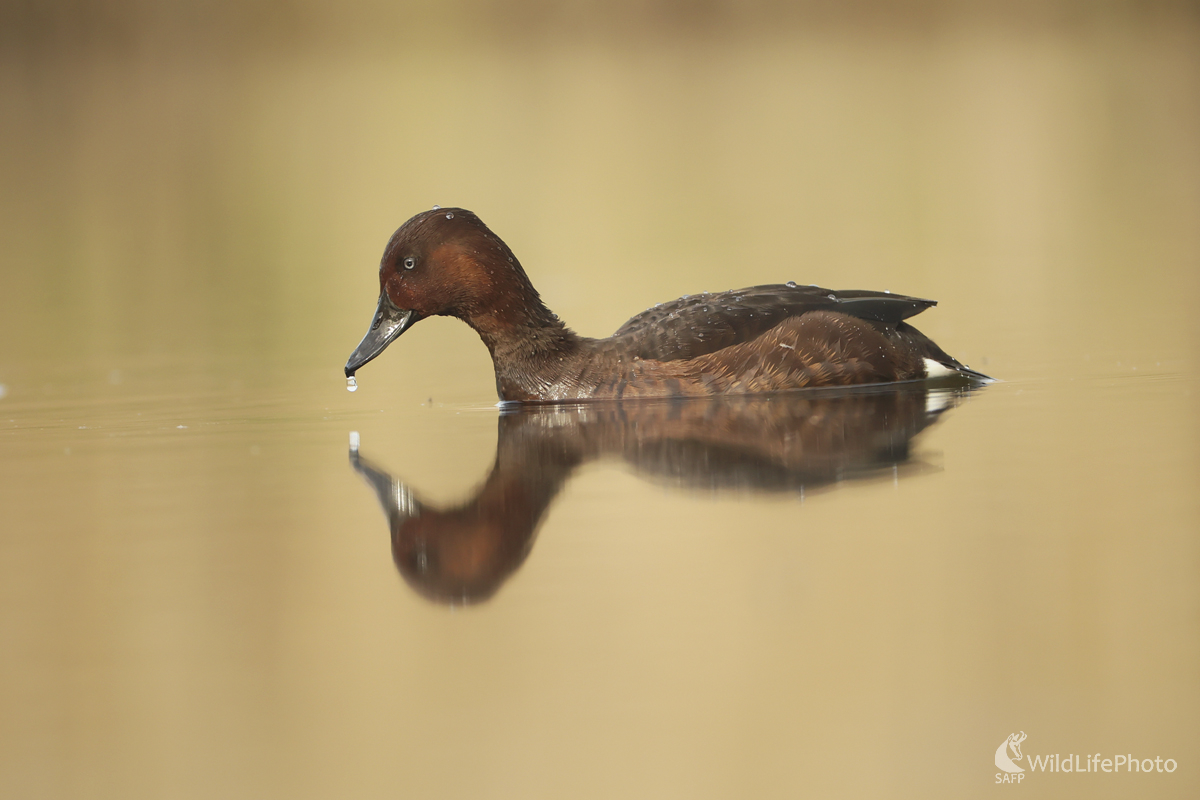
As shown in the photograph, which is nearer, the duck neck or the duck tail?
the duck neck

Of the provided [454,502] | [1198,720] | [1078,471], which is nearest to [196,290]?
[454,502]

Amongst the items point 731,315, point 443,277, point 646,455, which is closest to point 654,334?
point 731,315

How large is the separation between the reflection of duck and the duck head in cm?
63

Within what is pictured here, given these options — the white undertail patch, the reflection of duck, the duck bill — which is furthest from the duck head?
the white undertail patch

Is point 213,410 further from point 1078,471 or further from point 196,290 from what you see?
point 196,290

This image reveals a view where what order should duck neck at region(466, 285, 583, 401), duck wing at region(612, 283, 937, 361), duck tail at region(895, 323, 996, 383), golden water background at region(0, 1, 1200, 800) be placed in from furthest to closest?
duck tail at region(895, 323, 996, 383) → duck neck at region(466, 285, 583, 401) → duck wing at region(612, 283, 937, 361) → golden water background at region(0, 1, 1200, 800)

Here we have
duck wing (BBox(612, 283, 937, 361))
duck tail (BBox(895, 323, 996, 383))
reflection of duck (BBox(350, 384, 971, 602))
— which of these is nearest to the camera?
reflection of duck (BBox(350, 384, 971, 602))

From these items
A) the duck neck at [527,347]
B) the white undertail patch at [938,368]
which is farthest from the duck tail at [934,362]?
the duck neck at [527,347]

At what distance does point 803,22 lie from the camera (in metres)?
29.0

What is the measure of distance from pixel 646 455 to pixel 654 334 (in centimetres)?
166

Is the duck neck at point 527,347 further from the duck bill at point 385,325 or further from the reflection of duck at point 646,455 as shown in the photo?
the duck bill at point 385,325

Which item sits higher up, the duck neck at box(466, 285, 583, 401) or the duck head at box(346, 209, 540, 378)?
the duck head at box(346, 209, 540, 378)

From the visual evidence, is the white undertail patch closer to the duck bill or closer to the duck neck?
the duck neck

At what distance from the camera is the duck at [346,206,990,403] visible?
6.72m
